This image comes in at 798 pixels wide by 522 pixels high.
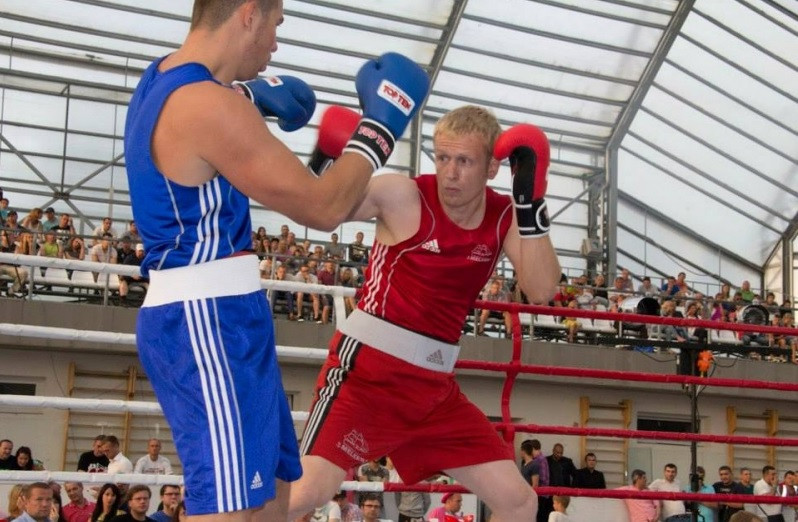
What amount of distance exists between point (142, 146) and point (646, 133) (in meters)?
17.7

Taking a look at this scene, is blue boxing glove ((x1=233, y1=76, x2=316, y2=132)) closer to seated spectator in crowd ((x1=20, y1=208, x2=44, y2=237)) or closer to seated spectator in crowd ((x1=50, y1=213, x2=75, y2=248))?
seated spectator in crowd ((x1=50, y1=213, x2=75, y2=248))

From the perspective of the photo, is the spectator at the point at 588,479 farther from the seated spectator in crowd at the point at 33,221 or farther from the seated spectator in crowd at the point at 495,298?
the seated spectator in crowd at the point at 33,221

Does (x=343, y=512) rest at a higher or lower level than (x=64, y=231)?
lower

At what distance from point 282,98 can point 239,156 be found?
57 cm

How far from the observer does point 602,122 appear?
19062mm

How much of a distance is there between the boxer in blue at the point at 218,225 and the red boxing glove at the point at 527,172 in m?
1.19

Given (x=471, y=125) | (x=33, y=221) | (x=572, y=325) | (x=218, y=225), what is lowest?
(x=218, y=225)

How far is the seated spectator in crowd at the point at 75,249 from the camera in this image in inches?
467

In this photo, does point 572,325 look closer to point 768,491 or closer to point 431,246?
point 768,491

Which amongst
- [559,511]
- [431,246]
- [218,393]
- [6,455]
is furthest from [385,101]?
[6,455]

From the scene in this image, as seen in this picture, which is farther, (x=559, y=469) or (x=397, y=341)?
(x=559, y=469)

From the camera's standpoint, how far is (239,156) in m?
2.02

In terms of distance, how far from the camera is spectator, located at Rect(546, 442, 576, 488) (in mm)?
12365

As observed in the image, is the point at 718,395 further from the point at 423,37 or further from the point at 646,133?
the point at 423,37
